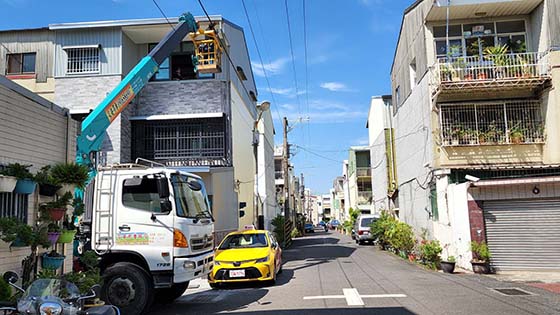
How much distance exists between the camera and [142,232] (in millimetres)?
8641

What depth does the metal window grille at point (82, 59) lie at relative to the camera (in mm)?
19188

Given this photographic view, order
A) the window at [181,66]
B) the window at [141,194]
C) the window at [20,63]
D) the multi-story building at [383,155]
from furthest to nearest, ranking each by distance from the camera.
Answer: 1. the multi-story building at [383,155]
2. the window at [181,66]
3. the window at [20,63]
4. the window at [141,194]

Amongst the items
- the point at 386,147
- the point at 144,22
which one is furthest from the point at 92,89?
the point at 386,147

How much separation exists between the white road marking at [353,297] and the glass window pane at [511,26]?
12.9m

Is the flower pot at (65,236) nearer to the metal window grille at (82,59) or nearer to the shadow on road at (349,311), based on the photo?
the shadow on road at (349,311)

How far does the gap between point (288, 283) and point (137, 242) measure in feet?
17.7

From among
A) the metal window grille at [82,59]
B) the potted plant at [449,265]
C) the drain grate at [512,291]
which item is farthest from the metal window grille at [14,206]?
the metal window grille at [82,59]

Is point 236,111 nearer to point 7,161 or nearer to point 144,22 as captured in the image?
point 144,22

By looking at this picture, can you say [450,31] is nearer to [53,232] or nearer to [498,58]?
[498,58]

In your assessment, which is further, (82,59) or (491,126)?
(82,59)

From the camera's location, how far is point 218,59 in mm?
15180

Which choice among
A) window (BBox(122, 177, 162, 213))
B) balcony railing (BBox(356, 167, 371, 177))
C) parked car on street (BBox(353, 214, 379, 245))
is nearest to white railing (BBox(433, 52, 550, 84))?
window (BBox(122, 177, 162, 213))

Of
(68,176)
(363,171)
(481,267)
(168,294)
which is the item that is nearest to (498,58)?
(481,267)

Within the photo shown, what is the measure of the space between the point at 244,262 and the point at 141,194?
4108mm
